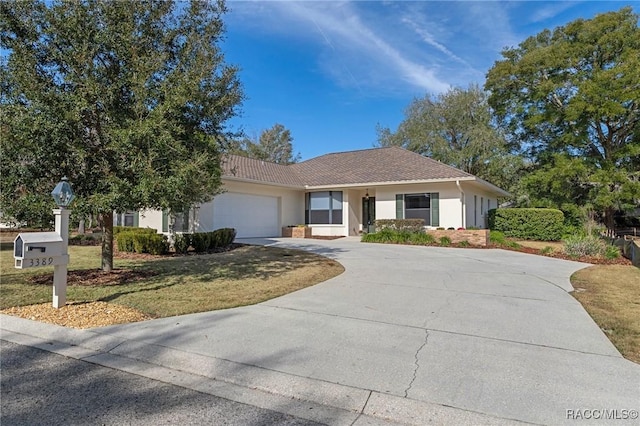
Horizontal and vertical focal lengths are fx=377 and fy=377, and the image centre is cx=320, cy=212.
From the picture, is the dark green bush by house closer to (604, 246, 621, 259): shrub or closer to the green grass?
the green grass

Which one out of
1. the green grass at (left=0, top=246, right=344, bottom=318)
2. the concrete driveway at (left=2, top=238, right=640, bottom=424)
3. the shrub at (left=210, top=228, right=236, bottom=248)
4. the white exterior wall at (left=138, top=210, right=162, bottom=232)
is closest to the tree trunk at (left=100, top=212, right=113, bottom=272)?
the green grass at (left=0, top=246, right=344, bottom=318)

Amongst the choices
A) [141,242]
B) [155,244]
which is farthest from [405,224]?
[141,242]

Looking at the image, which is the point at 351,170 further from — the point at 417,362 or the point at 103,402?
the point at 103,402

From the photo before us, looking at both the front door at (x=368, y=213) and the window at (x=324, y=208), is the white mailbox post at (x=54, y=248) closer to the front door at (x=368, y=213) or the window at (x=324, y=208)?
the window at (x=324, y=208)

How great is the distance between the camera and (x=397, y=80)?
21203mm

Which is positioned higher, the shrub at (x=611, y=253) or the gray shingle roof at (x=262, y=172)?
the gray shingle roof at (x=262, y=172)

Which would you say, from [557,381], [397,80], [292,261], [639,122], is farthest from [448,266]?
[639,122]

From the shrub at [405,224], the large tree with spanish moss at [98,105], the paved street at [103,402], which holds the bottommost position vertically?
the paved street at [103,402]

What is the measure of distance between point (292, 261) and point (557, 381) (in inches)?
324

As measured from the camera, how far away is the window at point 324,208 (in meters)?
20.7

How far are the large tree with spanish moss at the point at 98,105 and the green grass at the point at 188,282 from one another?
1.52 m

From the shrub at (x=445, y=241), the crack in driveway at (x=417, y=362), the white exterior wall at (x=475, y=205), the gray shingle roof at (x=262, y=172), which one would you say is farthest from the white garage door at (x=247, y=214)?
the crack in driveway at (x=417, y=362)

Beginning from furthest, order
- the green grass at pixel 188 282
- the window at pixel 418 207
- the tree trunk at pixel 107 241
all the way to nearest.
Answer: the window at pixel 418 207 < the tree trunk at pixel 107 241 < the green grass at pixel 188 282

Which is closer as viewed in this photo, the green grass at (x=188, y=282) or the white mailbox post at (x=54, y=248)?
the white mailbox post at (x=54, y=248)
